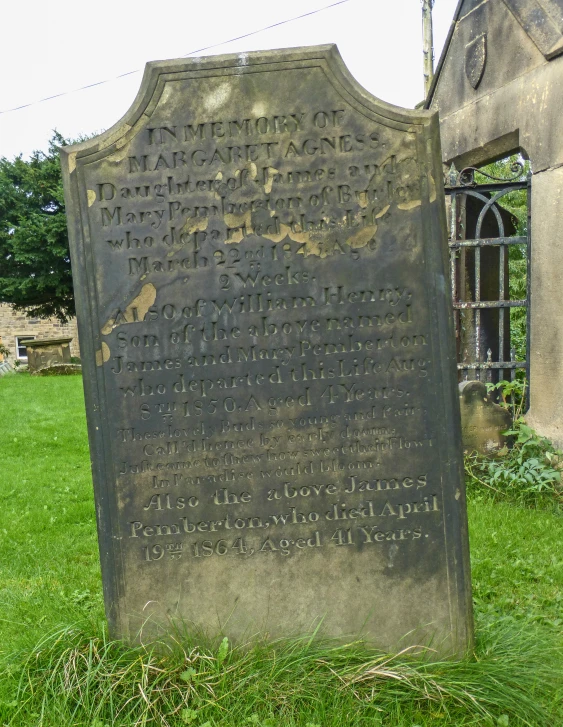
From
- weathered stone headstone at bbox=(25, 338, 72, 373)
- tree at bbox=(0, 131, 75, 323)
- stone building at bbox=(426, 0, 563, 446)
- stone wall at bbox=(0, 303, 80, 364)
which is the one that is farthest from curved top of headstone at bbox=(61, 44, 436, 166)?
stone wall at bbox=(0, 303, 80, 364)

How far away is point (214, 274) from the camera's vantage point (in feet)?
9.26

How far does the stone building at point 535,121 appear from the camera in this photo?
520cm

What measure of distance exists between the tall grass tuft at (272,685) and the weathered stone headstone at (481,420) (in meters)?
2.73

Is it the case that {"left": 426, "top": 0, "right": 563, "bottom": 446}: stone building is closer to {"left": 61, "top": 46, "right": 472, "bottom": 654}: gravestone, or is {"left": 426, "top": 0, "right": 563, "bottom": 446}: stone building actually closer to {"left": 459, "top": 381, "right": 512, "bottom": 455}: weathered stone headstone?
{"left": 459, "top": 381, "right": 512, "bottom": 455}: weathered stone headstone

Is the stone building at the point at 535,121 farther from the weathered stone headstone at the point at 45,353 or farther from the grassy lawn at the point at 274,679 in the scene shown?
the weathered stone headstone at the point at 45,353

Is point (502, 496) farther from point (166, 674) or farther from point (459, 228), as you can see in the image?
point (166, 674)

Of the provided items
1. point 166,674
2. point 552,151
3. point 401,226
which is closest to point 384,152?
point 401,226

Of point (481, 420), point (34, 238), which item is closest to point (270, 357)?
point (481, 420)

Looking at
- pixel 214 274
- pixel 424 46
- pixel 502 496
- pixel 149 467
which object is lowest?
pixel 502 496

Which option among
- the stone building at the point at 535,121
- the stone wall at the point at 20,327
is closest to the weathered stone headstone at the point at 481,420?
the stone building at the point at 535,121

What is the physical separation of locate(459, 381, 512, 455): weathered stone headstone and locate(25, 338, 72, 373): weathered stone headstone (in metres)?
15.9

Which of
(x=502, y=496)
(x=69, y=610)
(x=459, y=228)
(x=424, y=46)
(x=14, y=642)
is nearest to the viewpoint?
(x=14, y=642)

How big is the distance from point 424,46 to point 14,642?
18093 mm

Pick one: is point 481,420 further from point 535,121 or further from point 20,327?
point 20,327
